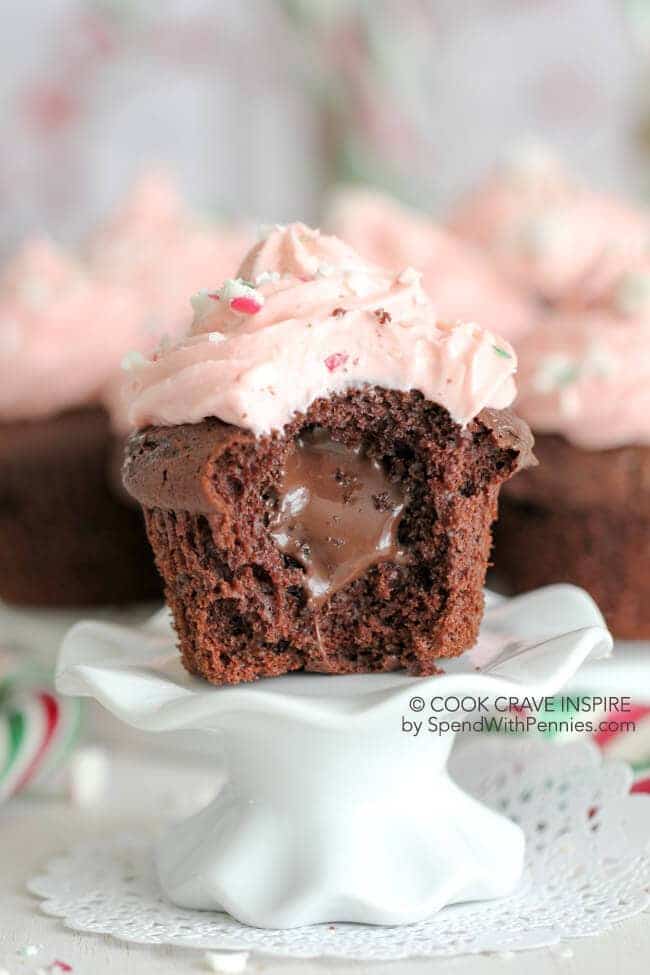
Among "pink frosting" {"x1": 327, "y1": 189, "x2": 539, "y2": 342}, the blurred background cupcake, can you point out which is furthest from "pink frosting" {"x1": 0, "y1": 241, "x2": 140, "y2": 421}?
"pink frosting" {"x1": 327, "y1": 189, "x2": 539, "y2": 342}

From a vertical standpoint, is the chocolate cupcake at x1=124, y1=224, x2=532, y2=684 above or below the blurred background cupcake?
above

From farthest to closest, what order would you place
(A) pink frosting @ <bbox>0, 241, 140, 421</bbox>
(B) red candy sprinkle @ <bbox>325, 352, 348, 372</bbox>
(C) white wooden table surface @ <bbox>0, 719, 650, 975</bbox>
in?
(A) pink frosting @ <bbox>0, 241, 140, 421</bbox> → (B) red candy sprinkle @ <bbox>325, 352, 348, 372</bbox> → (C) white wooden table surface @ <bbox>0, 719, 650, 975</bbox>

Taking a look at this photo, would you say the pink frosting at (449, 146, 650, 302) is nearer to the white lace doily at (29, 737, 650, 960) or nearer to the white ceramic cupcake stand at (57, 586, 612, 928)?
the white lace doily at (29, 737, 650, 960)

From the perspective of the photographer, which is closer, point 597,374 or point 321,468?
point 321,468

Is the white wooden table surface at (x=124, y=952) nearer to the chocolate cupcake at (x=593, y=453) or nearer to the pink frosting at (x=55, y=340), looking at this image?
the chocolate cupcake at (x=593, y=453)

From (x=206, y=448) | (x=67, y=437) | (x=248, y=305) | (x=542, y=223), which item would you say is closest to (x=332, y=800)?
(x=206, y=448)

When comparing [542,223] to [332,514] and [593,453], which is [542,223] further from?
[332,514]

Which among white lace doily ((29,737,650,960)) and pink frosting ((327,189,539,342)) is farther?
pink frosting ((327,189,539,342))

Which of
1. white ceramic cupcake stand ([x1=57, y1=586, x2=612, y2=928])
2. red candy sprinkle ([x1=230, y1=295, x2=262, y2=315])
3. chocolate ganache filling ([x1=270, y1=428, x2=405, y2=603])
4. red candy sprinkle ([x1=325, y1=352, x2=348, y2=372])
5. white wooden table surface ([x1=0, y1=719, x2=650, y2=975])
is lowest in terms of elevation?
white wooden table surface ([x1=0, y1=719, x2=650, y2=975])
